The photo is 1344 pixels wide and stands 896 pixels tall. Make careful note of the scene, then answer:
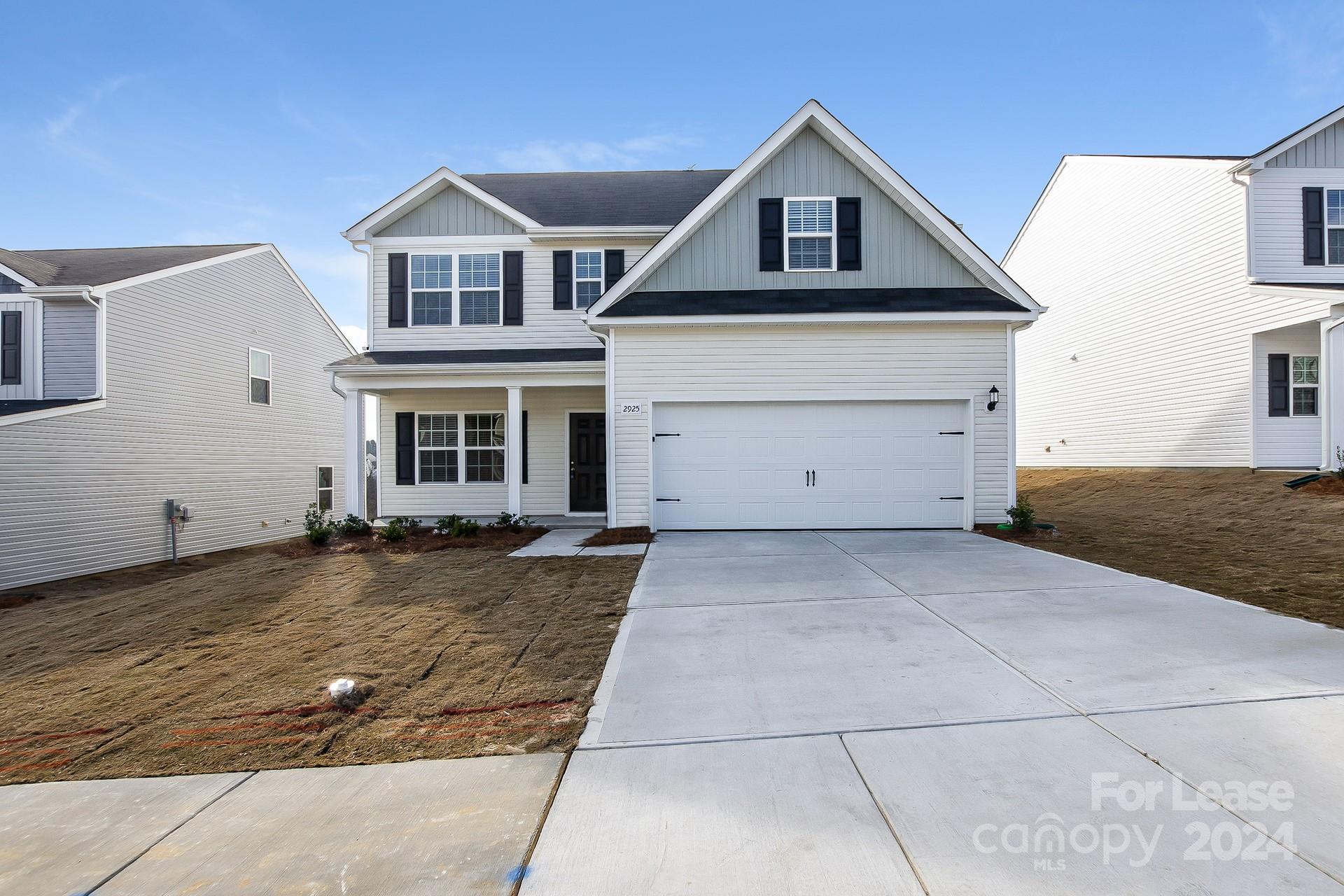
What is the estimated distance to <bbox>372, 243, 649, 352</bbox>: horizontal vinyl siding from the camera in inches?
520

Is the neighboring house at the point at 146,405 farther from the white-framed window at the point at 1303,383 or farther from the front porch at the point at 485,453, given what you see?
the white-framed window at the point at 1303,383

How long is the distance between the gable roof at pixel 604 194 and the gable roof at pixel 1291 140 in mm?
11148

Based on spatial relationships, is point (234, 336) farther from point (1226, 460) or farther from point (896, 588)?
point (1226, 460)

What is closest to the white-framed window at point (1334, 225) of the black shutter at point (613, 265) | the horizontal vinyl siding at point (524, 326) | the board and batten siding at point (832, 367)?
the board and batten siding at point (832, 367)

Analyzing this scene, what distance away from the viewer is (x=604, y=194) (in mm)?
14898

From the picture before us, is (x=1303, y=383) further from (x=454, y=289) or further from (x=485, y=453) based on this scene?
(x=454, y=289)

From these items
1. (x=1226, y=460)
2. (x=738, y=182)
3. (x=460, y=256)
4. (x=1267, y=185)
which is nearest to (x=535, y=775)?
(x=738, y=182)

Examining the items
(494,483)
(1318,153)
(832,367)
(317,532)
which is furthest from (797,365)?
(1318,153)

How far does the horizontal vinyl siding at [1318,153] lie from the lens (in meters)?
13.6

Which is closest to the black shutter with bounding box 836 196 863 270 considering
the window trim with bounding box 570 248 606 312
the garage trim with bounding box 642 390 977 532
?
the garage trim with bounding box 642 390 977 532

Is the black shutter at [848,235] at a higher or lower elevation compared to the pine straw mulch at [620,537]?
higher

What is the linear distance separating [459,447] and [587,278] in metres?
4.66

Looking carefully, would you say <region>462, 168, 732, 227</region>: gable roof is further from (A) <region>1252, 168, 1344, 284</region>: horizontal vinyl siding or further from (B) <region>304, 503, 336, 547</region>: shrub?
(A) <region>1252, 168, 1344, 284</region>: horizontal vinyl siding

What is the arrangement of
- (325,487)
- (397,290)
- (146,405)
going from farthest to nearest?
(325,487) < (397,290) < (146,405)
